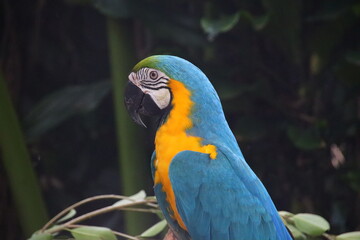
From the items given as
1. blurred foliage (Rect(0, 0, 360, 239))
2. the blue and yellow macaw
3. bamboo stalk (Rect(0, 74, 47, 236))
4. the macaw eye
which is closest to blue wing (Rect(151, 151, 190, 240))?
the blue and yellow macaw

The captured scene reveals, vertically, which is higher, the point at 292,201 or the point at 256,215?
the point at 256,215

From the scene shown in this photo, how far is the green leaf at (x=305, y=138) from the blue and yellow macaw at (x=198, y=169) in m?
0.81

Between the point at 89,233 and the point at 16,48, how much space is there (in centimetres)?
126

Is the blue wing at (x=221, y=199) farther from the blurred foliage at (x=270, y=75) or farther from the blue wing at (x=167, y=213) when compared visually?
the blurred foliage at (x=270, y=75)

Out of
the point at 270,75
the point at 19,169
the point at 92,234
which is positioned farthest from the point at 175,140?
the point at 270,75

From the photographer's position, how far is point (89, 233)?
1.12m

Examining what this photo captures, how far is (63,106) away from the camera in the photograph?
2.11 metres

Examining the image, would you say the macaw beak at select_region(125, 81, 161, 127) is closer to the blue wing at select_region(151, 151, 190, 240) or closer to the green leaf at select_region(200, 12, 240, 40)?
the blue wing at select_region(151, 151, 190, 240)

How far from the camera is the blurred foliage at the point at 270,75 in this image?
198cm

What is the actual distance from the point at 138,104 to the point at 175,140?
9cm

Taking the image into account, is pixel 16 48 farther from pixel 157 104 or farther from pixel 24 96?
pixel 157 104

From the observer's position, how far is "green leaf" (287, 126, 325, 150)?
1.91m

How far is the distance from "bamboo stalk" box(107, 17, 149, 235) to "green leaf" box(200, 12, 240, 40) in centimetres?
27

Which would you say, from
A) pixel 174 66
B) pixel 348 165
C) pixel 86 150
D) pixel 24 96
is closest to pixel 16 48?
pixel 24 96
